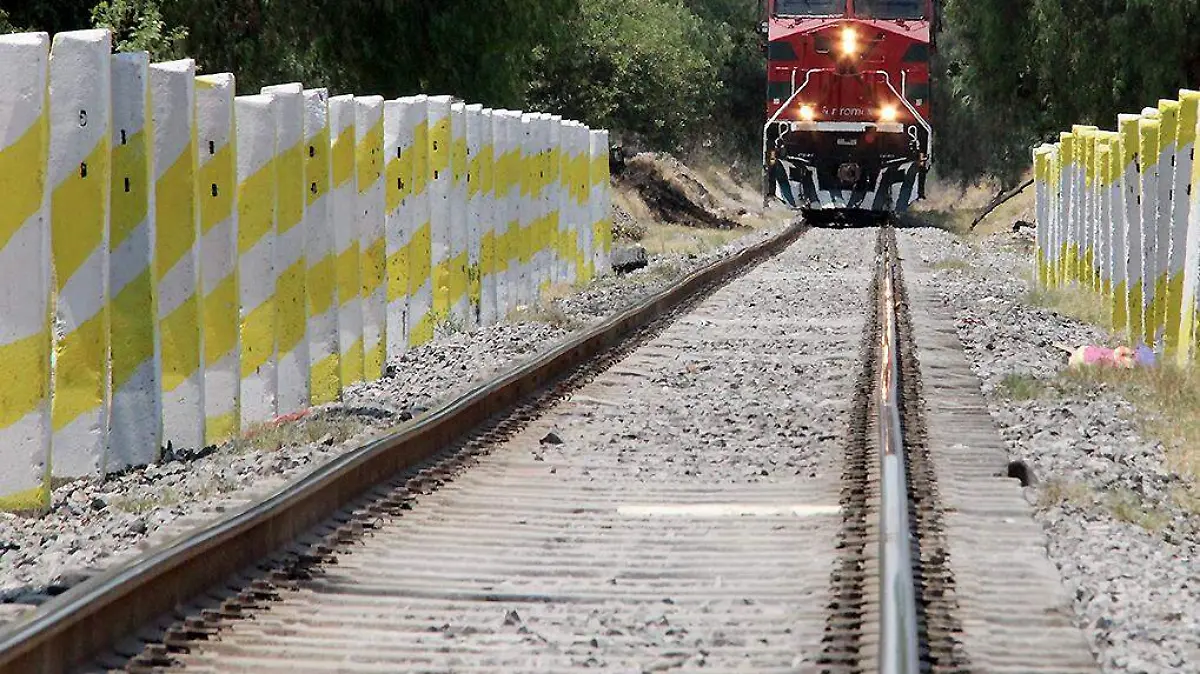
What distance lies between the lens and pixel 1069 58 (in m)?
37.9

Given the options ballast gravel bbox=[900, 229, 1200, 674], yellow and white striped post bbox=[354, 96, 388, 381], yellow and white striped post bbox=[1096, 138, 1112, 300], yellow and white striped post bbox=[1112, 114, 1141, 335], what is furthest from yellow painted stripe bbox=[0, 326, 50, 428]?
yellow and white striped post bbox=[1096, 138, 1112, 300]

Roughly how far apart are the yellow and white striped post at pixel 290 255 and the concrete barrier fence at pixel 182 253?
1cm

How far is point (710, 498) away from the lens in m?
8.34

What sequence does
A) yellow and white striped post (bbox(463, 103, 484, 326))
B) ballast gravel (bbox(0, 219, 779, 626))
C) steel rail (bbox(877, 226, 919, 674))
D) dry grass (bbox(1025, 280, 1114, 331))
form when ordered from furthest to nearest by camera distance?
dry grass (bbox(1025, 280, 1114, 331)), yellow and white striped post (bbox(463, 103, 484, 326)), ballast gravel (bbox(0, 219, 779, 626)), steel rail (bbox(877, 226, 919, 674))

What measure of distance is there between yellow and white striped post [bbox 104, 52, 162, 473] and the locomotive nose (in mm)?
27092

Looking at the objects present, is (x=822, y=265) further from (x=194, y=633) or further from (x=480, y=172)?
(x=194, y=633)

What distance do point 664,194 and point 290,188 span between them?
124 ft

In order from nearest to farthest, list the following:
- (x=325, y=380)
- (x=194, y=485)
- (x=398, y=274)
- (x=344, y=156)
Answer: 1. (x=194, y=485)
2. (x=325, y=380)
3. (x=344, y=156)
4. (x=398, y=274)

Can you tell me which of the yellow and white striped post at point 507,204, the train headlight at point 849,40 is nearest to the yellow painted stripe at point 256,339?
the yellow and white striped post at point 507,204

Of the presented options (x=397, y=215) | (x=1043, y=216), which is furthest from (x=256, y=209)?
(x=1043, y=216)

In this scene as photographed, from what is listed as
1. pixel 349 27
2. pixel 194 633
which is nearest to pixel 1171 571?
pixel 194 633

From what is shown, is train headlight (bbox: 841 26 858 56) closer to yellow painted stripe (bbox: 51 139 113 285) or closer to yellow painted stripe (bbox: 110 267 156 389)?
yellow painted stripe (bbox: 110 267 156 389)

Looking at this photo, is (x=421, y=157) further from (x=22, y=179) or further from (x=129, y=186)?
→ (x=22, y=179)

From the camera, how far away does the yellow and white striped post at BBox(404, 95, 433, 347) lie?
49.3 ft
